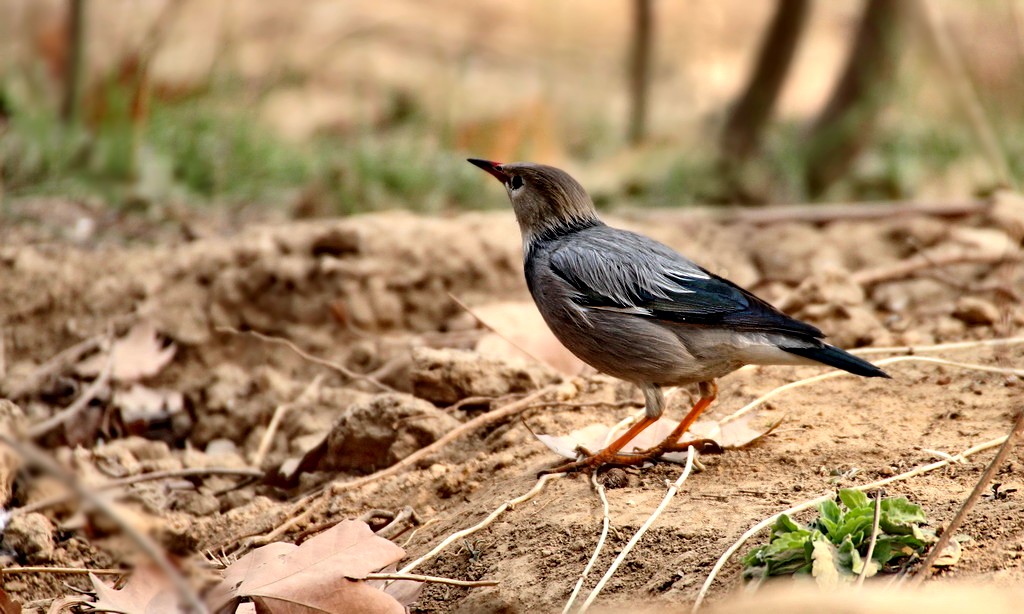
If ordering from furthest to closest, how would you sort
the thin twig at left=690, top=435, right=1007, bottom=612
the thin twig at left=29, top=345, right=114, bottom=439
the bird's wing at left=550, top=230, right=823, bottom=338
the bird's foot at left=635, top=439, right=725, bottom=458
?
the thin twig at left=29, top=345, right=114, bottom=439 < the bird's wing at left=550, top=230, right=823, bottom=338 < the bird's foot at left=635, top=439, right=725, bottom=458 < the thin twig at left=690, top=435, right=1007, bottom=612

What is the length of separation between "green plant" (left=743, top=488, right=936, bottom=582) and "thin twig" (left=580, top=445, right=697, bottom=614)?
36 cm

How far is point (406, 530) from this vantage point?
3.48 metres

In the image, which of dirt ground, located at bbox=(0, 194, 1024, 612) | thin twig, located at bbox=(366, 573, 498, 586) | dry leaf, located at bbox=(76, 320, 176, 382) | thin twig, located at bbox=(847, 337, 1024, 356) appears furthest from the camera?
dry leaf, located at bbox=(76, 320, 176, 382)

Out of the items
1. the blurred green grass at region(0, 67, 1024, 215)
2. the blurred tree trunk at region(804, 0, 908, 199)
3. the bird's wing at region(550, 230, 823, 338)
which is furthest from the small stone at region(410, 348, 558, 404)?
the blurred tree trunk at region(804, 0, 908, 199)

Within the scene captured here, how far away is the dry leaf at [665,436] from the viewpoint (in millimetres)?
3527

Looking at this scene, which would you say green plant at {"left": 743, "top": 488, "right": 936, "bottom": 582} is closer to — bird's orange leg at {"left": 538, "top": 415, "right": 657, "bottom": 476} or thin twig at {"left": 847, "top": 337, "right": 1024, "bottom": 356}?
bird's orange leg at {"left": 538, "top": 415, "right": 657, "bottom": 476}

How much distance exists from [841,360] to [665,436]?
716 mm

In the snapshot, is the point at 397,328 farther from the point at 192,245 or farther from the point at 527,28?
the point at 527,28

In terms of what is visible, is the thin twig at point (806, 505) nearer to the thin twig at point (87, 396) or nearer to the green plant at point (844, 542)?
the green plant at point (844, 542)

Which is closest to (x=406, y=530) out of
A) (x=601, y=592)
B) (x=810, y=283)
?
(x=601, y=592)

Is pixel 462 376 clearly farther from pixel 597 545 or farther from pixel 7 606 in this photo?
pixel 7 606

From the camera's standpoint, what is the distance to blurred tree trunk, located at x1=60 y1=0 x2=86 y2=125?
23.0 ft

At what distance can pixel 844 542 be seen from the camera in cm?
254

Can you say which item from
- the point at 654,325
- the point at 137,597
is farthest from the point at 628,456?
the point at 137,597
